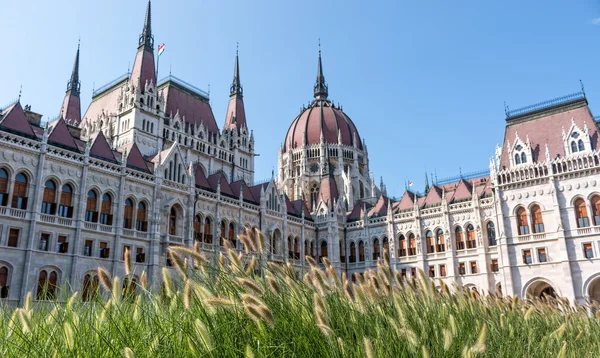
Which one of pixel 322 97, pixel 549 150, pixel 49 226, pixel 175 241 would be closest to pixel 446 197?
pixel 549 150

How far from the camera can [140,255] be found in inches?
1240

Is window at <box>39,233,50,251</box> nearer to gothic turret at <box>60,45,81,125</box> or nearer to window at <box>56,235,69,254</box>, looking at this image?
window at <box>56,235,69,254</box>

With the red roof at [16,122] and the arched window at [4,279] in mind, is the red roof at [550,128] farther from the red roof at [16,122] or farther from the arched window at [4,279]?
the arched window at [4,279]

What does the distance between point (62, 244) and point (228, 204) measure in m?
14.2

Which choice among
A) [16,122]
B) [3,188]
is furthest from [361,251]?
[16,122]

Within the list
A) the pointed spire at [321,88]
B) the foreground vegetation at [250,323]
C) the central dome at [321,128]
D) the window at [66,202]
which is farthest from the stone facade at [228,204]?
the pointed spire at [321,88]

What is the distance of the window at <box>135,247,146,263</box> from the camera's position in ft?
103

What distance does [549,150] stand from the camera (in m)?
38.5

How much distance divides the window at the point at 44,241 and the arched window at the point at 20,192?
6.27ft

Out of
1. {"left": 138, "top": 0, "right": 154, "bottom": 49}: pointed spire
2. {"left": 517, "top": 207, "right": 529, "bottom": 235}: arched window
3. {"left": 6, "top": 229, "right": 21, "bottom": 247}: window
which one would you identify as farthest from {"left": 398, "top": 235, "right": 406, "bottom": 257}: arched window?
{"left": 6, "top": 229, "right": 21, "bottom": 247}: window

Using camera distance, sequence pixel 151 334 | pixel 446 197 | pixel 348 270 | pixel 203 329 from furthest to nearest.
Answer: pixel 348 270
pixel 446 197
pixel 151 334
pixel 203 329

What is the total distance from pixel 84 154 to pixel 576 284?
120 feet

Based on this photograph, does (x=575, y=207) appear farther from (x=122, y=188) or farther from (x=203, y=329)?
(x=203, y=329)

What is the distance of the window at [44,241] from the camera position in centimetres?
2627
